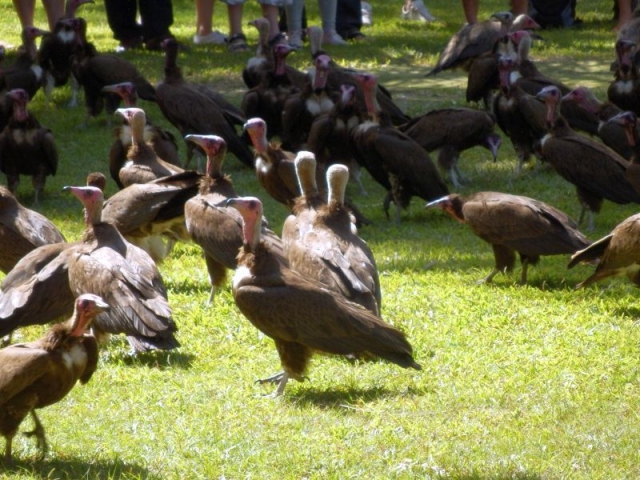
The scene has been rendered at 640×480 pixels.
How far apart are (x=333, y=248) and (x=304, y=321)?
3.13ft

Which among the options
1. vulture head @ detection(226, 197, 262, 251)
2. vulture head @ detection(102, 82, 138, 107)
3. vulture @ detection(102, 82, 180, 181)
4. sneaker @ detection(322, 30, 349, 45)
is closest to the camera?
vulture head @ detection(226, 197, 262, 251)

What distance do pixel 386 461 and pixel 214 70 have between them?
11.3 meters

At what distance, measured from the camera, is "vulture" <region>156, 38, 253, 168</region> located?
12.0 meters

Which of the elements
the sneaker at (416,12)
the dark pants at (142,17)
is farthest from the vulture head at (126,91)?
the sneaker at (416,12)

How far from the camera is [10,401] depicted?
5020 mm

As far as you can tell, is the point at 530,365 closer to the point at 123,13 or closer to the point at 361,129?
the point at 361,129

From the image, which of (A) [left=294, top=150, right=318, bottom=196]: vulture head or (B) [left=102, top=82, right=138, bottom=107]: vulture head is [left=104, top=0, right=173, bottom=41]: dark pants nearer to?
(B) [left=102, top=82, right=138, bottom=107]: vulture head

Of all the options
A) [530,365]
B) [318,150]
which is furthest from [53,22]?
[530,365]

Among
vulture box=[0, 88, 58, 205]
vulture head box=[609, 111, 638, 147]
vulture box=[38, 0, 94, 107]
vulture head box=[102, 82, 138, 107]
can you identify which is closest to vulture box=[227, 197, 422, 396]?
vulture head box=[609, 111, 638, 147]

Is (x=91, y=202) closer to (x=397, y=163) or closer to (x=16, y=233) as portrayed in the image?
(x=16, y=233)

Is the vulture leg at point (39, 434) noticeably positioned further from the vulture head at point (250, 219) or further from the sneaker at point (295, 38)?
the sneaker at point (295, 38)

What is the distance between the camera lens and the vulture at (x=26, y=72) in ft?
44.6

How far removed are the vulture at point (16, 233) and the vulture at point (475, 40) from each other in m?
8.09

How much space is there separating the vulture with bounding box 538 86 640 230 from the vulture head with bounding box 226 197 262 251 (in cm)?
411
